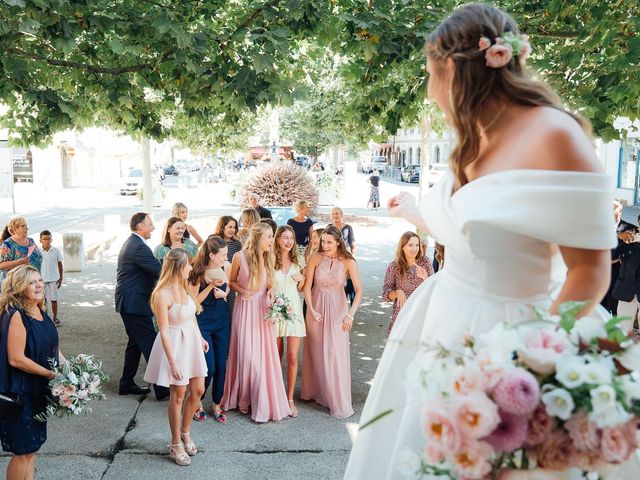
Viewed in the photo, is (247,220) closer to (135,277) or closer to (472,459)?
(135,277)

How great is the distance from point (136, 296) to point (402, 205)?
5.84m

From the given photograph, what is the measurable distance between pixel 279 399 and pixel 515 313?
18.4 ft

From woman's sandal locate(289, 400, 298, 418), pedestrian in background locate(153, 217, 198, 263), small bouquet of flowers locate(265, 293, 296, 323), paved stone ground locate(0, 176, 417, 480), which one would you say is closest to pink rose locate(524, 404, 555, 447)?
paved stone ground locate(0, 176, 417, 480)

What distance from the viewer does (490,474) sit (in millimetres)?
1507

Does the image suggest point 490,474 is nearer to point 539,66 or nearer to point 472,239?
point 472,239

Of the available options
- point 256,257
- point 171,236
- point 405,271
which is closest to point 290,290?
point 256,257

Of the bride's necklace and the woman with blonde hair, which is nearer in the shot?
the bride's necklace

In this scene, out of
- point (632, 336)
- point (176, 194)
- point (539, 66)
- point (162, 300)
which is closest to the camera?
point (632, 336)

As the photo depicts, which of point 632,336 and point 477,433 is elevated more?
point 632,336

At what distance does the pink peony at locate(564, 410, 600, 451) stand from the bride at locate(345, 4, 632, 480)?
1.22 ft

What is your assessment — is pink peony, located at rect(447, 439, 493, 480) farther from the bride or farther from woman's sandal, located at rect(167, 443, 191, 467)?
woman's sandal, located at rect(167, 443, 191, 467)

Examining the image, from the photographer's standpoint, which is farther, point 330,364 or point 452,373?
point 330,364

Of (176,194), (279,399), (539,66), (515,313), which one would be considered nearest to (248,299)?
(279,399)

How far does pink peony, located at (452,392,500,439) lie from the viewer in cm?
142
